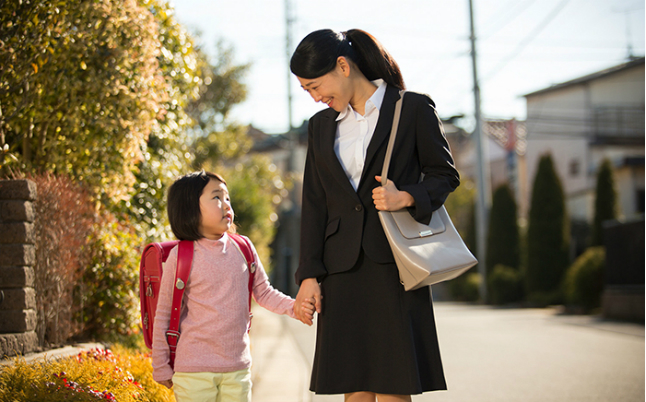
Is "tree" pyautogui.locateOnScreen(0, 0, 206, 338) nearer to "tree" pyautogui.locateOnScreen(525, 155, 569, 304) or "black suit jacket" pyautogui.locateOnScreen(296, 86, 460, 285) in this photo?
"black suit jacket" pyautogui.locateOnScreen(296, 86, 460, 285)

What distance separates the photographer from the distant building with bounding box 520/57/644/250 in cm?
2628

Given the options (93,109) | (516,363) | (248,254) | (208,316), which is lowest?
(516,363)

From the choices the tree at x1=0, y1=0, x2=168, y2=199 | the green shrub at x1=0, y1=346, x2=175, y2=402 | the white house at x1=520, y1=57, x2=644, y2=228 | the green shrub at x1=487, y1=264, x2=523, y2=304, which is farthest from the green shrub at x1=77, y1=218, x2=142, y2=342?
the white house at x1=520, y1=57, x2=644, y2=228

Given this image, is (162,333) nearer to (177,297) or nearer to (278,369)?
(177,297)

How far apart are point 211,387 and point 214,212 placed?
2.38 ft

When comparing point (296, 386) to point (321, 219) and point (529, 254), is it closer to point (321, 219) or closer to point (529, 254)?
point (321, 219)

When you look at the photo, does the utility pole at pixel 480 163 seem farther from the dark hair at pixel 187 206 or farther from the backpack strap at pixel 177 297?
the backpack strap at pixel 177 297

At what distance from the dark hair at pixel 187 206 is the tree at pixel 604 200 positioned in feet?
57.5

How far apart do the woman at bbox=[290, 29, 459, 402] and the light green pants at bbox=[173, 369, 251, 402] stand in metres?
0.31

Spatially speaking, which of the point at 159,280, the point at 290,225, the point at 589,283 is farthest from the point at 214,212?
the point at 290,225

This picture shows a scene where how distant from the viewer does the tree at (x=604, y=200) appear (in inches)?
733

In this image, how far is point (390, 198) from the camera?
2.48m

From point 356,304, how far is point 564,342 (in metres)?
7.45

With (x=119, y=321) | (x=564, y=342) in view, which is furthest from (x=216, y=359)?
(x=564, y=342)
